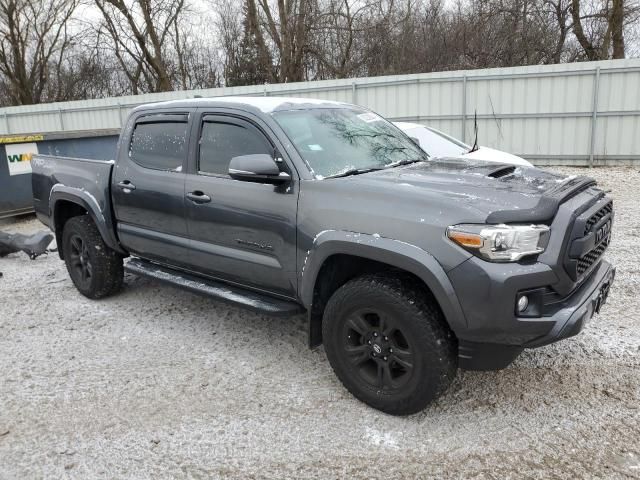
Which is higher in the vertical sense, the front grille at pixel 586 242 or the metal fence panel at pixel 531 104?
the metal fence panel at pixel 531 104

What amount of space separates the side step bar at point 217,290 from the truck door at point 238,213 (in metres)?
0.08

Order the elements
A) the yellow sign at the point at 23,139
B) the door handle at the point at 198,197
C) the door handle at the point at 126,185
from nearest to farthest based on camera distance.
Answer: the door handle at the point at 198,197
the door handle at the point at 126,185
the yellow sign at the point at 23,139

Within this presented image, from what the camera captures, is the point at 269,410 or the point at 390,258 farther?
the point at 269,410

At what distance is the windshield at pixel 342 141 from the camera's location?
3.50m

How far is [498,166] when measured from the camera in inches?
139

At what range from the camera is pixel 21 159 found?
346 inches

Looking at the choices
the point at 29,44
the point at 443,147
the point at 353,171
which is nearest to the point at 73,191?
the point at 353,171

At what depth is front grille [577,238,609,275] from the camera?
2828 mm

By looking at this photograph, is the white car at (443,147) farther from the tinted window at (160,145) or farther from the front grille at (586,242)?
the front grille at (586,242)

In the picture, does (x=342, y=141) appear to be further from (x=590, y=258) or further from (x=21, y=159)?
(x=21, y=159)

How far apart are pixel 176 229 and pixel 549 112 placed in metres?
10.6

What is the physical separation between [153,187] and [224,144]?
785 millimetres

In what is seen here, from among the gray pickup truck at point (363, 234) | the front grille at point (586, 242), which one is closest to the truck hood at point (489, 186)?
the gray pickup truck at point (363, 234)

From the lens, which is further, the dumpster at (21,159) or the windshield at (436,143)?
the dumpster at (21,159)
